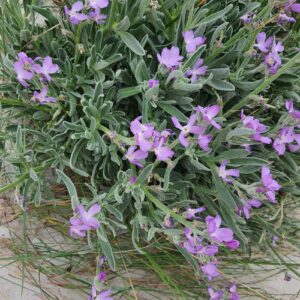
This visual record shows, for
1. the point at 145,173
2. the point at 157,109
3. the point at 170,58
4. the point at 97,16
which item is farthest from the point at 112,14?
the point at 145,173

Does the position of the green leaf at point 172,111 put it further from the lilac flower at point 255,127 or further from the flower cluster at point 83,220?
the flower cluster at point 83,220

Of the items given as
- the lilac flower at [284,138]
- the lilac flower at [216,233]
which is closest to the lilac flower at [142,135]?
the lilac flower at [216,233]

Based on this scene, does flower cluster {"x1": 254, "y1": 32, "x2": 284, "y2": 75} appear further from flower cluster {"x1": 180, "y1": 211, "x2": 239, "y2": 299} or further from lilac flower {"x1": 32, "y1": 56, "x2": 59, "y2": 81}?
lilac flower {"x1": 32, "y1": 56, "x2": 59, "y2": 81}

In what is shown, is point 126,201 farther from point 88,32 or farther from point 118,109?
point 88,32

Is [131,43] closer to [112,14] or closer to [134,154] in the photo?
[112,14]

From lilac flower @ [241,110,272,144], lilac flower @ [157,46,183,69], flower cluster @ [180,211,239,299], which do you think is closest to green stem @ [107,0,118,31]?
lilac flower @ [157,46,183,69]
